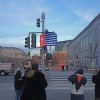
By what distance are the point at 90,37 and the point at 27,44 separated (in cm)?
7705

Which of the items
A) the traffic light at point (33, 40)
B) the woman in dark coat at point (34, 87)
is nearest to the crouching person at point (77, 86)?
the woman in dark coat at point (34, 87)

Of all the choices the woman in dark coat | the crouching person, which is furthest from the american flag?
the woman in dark coat

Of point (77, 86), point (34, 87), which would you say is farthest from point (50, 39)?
point (34, 87)

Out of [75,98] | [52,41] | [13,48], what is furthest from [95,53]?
[13,48]

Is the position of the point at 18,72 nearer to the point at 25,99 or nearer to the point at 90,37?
the point at 25,99

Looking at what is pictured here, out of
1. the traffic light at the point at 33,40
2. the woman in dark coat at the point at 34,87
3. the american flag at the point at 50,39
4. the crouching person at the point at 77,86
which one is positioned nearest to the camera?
the woman in dark coat at the point at 34,87

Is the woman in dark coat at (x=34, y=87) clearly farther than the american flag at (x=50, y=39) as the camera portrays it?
No

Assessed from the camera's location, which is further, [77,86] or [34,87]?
[77,86]

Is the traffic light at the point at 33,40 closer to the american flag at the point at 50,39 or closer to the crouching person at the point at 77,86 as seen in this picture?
the american flag at the point at 50,39

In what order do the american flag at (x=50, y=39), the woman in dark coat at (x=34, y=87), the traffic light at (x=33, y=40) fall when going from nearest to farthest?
1. the woman in dark coat at (x=34, y=87)
2. the traffic light at (x=33, y=40)
3. the american flag at (x=50, y=39)

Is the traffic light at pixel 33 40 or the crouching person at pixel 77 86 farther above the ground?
the traffic light at pixel 33 40

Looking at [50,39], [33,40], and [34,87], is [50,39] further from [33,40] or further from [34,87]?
[34,87]

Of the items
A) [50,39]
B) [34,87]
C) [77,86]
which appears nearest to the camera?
[34,87]

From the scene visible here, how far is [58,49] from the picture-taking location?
189 meters
